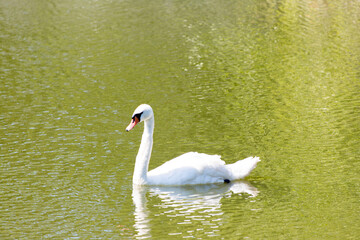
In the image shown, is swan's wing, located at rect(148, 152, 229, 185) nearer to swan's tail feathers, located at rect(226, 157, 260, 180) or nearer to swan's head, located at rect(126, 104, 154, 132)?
swan's tail feathers, located at rect(226, 157, 260, 180)

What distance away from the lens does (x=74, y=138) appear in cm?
1427

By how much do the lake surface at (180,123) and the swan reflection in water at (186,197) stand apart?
3 centimetres

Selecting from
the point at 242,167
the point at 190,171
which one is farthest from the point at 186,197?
the point at 242,167

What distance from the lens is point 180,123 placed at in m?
15.5

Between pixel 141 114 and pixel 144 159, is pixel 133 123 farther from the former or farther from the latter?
pixel 144 159

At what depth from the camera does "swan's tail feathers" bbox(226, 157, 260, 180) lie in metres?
11.8

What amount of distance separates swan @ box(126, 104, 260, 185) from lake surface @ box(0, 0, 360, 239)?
19cm

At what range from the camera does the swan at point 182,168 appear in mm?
11594

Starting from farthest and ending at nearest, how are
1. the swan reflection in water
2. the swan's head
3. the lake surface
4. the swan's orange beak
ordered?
the swan's head, the swan's orange beak, the swan reflection in water, the lake surface

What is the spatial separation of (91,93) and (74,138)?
4.06 m

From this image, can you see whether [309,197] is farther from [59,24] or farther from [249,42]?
[59,24]

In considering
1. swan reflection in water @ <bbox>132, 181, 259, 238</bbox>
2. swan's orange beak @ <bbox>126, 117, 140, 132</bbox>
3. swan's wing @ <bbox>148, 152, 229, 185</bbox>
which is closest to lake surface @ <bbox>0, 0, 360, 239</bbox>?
swan reflection in water @ <bbox>132, 181, 259, 238</bbox>

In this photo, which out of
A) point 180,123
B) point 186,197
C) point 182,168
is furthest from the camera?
point 180,123

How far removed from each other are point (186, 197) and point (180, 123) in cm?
450
